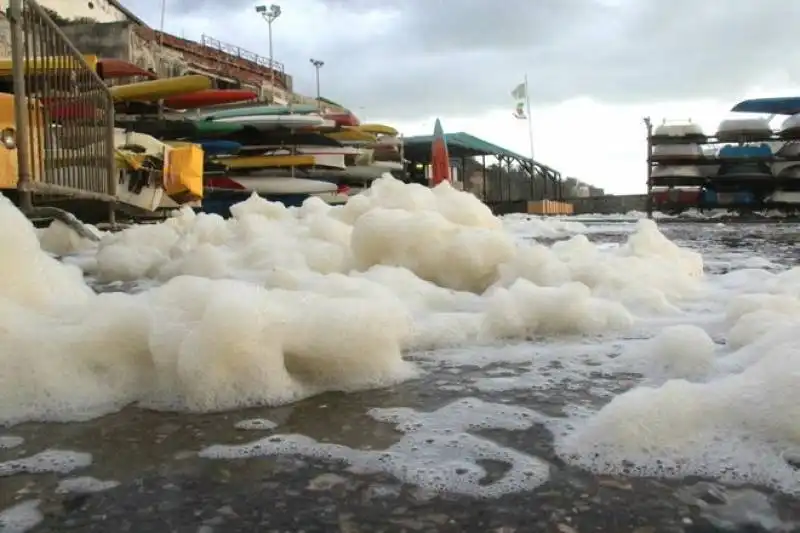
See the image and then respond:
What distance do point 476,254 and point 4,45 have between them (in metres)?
14.1

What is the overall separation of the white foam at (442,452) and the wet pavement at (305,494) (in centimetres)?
2

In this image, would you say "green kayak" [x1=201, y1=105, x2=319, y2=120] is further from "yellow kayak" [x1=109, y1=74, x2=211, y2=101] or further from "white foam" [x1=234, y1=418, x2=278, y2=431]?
"white foam" [x1=234, y1=418, x2=278, y2=431]

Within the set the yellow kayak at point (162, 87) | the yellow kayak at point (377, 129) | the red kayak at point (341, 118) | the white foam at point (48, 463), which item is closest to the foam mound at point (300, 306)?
the white foam at point (48, 463)

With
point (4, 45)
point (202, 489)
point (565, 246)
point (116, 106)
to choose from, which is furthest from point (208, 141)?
point (202, 489)

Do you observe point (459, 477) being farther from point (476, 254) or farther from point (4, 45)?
point (4, 45)

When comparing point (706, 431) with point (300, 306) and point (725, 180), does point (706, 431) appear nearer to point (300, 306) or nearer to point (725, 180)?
point (300, 306)

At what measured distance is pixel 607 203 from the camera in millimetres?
28344

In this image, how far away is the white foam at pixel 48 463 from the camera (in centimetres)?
136

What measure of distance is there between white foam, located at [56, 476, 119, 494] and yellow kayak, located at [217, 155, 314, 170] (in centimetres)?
1450

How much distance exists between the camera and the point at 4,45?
14.5m

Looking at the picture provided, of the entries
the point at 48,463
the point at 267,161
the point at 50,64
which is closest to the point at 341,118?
the point at 267,161

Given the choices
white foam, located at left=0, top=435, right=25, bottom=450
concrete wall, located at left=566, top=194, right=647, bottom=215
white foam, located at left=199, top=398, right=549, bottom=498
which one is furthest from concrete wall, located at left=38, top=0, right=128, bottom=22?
white foam, located at left=199, top=398, right=549, bottom=498

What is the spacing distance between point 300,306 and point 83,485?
0.85 m

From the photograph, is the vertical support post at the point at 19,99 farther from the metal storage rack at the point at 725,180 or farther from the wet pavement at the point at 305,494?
the metal storage rack at the point at 725,180
